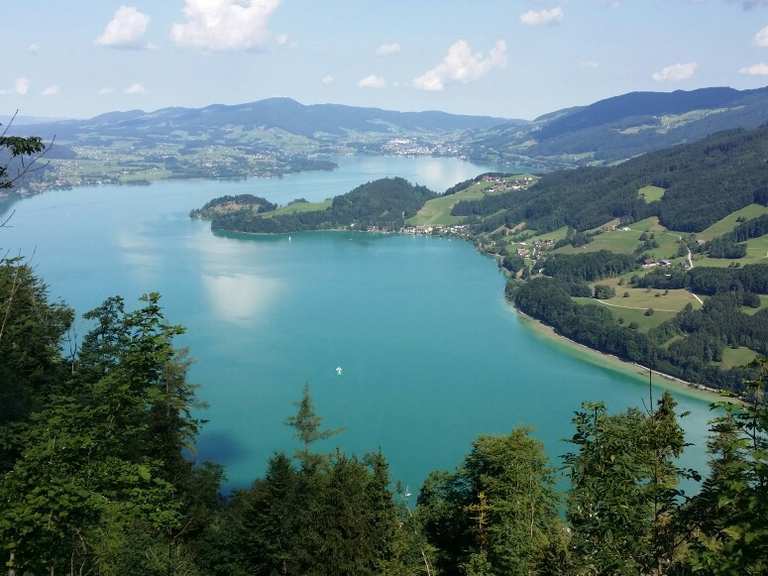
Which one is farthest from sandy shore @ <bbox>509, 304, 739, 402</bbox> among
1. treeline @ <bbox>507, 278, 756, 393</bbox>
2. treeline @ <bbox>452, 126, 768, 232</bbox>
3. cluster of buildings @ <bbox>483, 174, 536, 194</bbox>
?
cluster of buildings @ <bbox>483, 174, 536, 194</bbox>

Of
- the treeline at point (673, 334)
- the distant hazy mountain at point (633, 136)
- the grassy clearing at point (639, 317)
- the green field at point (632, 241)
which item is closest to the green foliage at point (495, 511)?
the treeline at point (673, 334)

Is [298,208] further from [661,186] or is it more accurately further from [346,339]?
[346,339]

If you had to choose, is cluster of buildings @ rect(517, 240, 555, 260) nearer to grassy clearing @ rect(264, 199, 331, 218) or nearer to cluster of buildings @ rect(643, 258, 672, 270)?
cluster of buildings @ rect(643, 258, 672, 270)

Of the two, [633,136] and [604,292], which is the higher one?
[633,136]

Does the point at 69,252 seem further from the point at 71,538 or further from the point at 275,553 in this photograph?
the point at 71,538

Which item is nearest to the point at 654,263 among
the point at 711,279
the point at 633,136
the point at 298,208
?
the point at 711,279

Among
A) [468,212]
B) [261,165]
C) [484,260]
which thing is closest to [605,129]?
[261,165]
